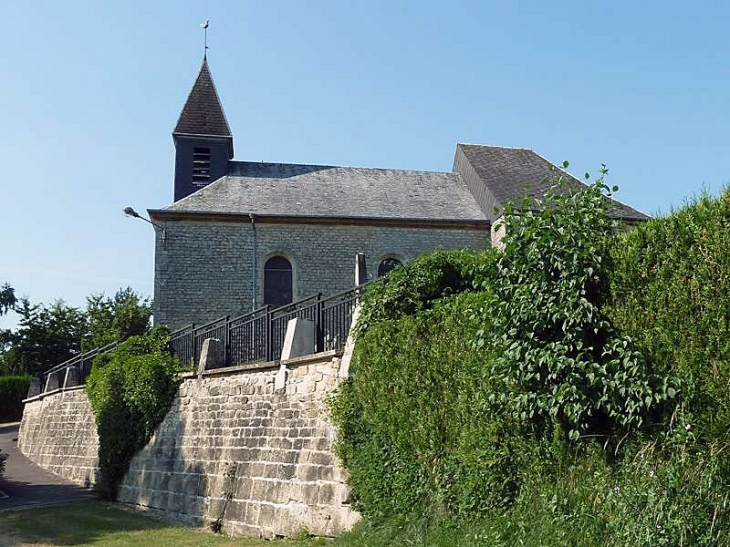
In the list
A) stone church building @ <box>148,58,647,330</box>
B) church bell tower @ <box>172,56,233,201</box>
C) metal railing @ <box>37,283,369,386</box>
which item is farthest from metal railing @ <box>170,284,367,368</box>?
church bell tower @ <box>172,56,233,201</box>

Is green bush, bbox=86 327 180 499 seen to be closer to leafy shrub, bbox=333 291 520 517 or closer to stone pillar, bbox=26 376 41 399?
leafy shrub, bbox=333 291 520 517

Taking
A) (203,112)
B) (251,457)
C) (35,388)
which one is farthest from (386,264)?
(251,457)

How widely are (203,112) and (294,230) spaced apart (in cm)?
747

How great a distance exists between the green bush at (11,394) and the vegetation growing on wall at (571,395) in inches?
1196

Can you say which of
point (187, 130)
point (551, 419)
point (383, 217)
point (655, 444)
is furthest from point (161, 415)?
point (187, 130)

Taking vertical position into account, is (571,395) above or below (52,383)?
below

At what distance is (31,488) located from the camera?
17688 mm

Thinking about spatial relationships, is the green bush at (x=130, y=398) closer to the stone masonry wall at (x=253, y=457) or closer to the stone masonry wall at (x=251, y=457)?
the stone masonry wall at (x=251, y=457)

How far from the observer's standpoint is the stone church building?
2370 cm

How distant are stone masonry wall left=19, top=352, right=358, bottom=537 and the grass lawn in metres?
0.36

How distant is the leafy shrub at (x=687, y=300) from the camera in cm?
530

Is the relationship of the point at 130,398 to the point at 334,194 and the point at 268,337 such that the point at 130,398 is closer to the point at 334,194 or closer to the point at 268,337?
the point at 268,337

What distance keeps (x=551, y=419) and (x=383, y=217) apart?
60.2 feet

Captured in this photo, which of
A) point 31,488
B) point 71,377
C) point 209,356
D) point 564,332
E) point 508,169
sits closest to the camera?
point 564,332
